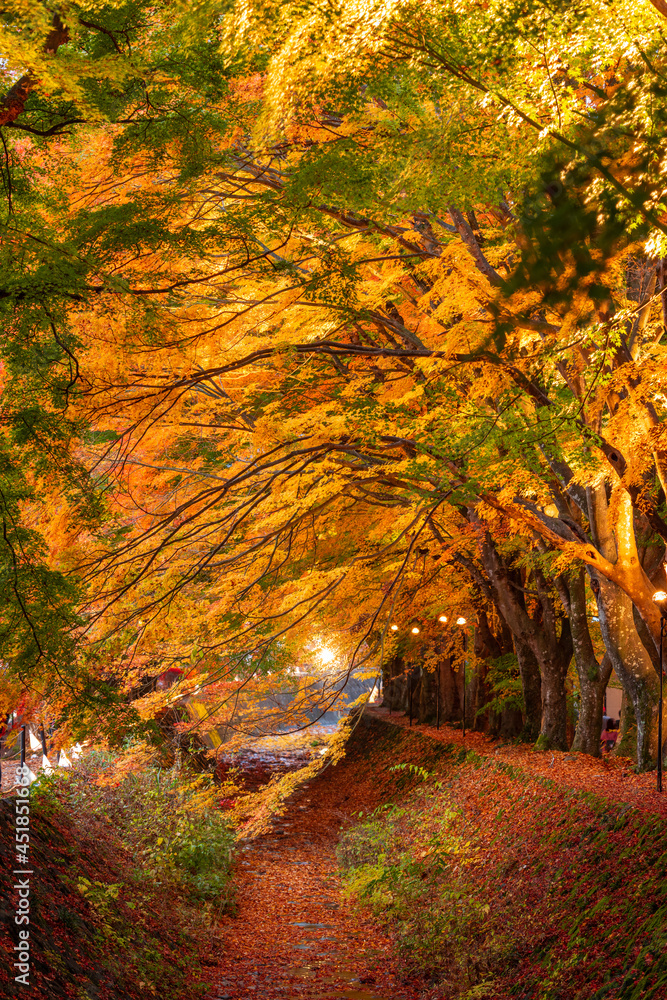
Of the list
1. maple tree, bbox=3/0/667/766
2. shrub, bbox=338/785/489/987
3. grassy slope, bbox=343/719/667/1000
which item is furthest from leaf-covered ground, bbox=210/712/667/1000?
maple tree, bbox=3/0/667/766

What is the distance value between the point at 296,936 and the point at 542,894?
4.54 metres

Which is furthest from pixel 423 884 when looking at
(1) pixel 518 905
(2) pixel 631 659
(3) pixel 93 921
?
(3) pixel 93 921

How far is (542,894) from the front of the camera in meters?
9.55

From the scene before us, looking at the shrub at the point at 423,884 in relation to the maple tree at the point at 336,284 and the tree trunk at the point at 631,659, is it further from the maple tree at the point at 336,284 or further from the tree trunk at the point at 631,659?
the maple tree at the point at 336,284

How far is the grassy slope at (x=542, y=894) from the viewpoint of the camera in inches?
293

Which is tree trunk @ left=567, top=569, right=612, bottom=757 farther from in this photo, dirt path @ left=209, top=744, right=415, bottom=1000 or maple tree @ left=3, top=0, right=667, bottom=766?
dirt path @ left=209, top=744, right=415, bottom=1000

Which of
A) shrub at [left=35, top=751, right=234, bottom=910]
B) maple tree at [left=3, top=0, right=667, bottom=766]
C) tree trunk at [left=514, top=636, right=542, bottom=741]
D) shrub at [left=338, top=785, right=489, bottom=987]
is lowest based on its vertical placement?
shrub at [left=338, top=785, right=489, bottom=987]

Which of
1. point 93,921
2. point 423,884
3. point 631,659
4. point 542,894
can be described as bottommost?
point 423,884

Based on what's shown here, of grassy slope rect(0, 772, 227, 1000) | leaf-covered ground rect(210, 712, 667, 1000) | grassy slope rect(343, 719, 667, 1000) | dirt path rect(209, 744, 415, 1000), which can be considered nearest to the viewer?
grassy slope rect(0, 772, 227, 1000)

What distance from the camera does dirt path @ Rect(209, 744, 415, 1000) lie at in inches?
394

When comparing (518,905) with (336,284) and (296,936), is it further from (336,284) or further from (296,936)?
(336,284)

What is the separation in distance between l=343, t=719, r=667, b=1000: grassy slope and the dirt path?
0.58 meters

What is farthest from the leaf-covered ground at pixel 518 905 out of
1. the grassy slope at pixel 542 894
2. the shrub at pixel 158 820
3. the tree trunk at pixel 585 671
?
the shrub at pixel 158 820

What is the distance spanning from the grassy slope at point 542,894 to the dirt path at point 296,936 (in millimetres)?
583
